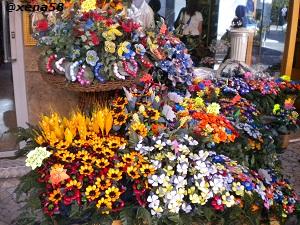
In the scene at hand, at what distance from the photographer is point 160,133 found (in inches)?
79.1

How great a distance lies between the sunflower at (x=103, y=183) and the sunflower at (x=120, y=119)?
364mm

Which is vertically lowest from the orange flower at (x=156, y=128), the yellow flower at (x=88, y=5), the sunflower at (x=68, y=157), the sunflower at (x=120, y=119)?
the sunflower at (x=68, y=157)

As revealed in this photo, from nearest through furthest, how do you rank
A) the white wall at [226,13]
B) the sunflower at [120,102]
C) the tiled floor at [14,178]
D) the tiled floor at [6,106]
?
1. the sunflower at [120,102]
2. the tiled floor at [14,178]
3. the tiled floor at [6,106]
4. the white wall at [226,13]

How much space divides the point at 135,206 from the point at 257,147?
1.08 m

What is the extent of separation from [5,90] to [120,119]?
2.25 meters

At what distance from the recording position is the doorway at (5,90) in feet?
12.1

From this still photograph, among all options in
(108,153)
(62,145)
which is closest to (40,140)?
(62,145)

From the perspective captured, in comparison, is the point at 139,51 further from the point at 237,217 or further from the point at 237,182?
the point at 237,217

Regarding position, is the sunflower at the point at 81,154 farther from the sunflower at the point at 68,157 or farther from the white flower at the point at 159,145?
the white flower at the point at 159,145

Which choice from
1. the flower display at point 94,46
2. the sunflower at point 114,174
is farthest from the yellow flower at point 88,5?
the sunflower at point 114,174

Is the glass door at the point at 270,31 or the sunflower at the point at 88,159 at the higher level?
the glass door at the point at 270,31

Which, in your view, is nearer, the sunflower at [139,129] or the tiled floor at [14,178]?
the sunflower at [139,129]

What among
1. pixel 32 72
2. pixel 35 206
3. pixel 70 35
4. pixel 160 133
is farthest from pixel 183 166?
pixel 32 72

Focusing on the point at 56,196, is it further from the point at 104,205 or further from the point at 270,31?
the point at 270,31
